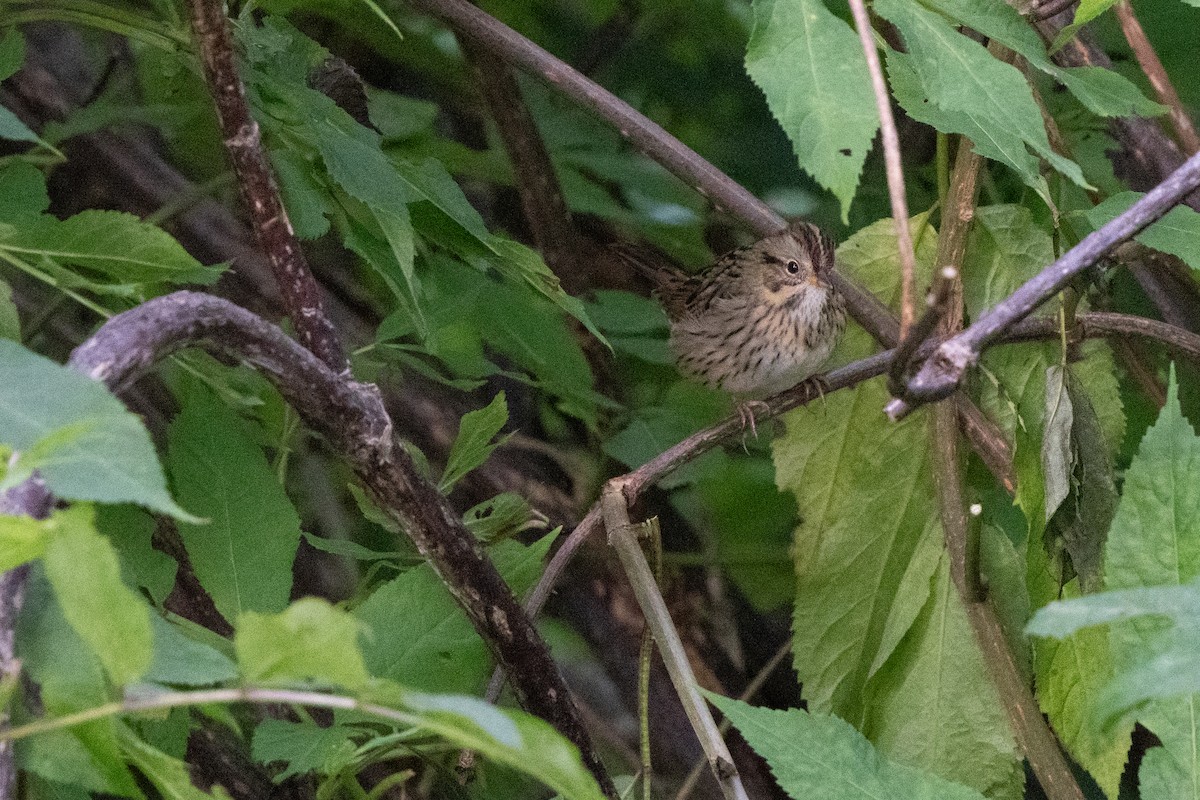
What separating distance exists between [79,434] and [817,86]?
748mm

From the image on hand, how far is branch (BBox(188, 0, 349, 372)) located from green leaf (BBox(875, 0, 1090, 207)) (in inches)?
25.9

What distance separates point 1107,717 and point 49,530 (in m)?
0.64

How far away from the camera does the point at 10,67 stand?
5.07ft

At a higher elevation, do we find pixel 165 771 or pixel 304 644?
pixel 304 644

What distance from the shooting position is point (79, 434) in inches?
30.0

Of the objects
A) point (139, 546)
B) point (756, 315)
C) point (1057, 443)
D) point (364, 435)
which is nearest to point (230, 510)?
point (139, 546)

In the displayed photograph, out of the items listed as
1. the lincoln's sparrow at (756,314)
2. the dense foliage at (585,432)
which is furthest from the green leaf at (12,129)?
the lincoln's sparrow at (756,314)

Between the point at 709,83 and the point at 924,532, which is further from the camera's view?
the point at 709,83

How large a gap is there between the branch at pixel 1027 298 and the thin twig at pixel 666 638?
0.47 metres

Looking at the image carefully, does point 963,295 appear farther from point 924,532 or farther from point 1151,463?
point 1151,463

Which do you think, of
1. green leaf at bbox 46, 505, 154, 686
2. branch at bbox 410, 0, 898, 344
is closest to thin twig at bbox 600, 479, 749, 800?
branch at bbox 410, 0, 898, 344

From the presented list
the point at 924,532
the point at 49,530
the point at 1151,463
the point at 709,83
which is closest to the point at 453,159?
the point at 709,83

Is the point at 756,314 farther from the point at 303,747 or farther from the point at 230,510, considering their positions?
the point at 303,747

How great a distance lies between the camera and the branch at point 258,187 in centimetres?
145
